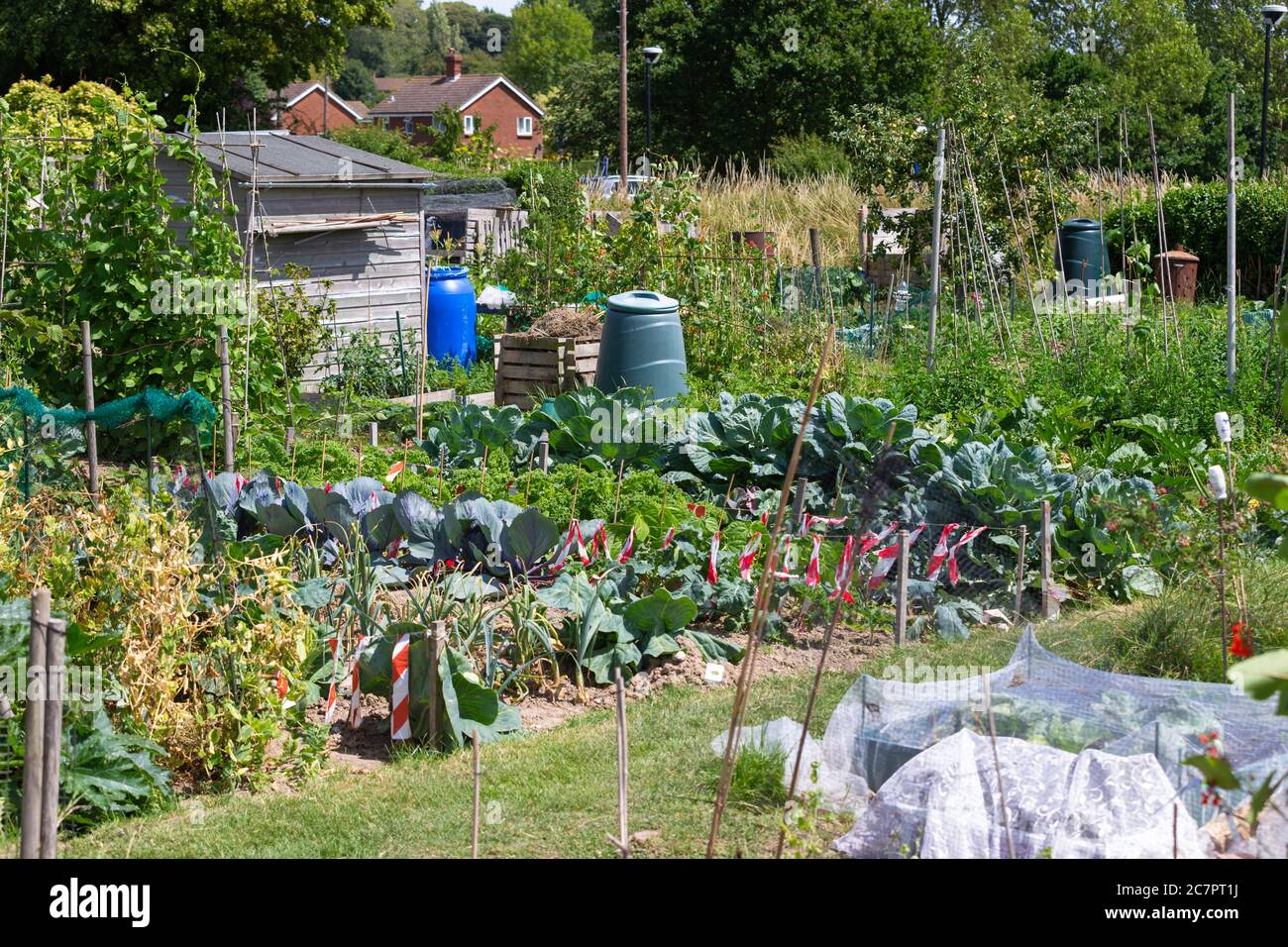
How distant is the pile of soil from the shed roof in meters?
2.34

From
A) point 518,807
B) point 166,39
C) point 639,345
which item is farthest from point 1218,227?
point 166,39

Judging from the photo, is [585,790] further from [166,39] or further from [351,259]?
[166,39]

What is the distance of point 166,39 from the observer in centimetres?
2819

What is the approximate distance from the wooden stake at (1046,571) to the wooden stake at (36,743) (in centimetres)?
450

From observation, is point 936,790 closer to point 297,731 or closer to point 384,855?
point 384,855

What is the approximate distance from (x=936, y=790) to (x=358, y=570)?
108 inches

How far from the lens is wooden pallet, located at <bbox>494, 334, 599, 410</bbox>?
419 inches

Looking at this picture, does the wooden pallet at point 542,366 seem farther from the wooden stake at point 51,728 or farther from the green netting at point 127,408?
the wooden stake at point 51,728

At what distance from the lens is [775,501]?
7078 mm

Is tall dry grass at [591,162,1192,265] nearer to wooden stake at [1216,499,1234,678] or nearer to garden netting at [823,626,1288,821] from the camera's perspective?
wooden stake at [1216,499,1234,678]

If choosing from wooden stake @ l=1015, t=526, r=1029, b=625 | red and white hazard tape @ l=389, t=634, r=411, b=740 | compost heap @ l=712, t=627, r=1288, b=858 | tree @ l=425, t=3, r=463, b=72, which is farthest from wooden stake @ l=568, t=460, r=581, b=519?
tree @ l=425, t=3, r=463, b=72

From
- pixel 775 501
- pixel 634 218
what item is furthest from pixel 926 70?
pixel 775 501

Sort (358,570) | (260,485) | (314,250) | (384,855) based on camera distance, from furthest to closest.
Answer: (314,250) < (260,485) < (358,570) < (384,855)

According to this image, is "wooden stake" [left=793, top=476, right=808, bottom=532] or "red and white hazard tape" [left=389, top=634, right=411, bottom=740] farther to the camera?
"wooden stake" [left=793, top=476, right=808, bottom=532]
